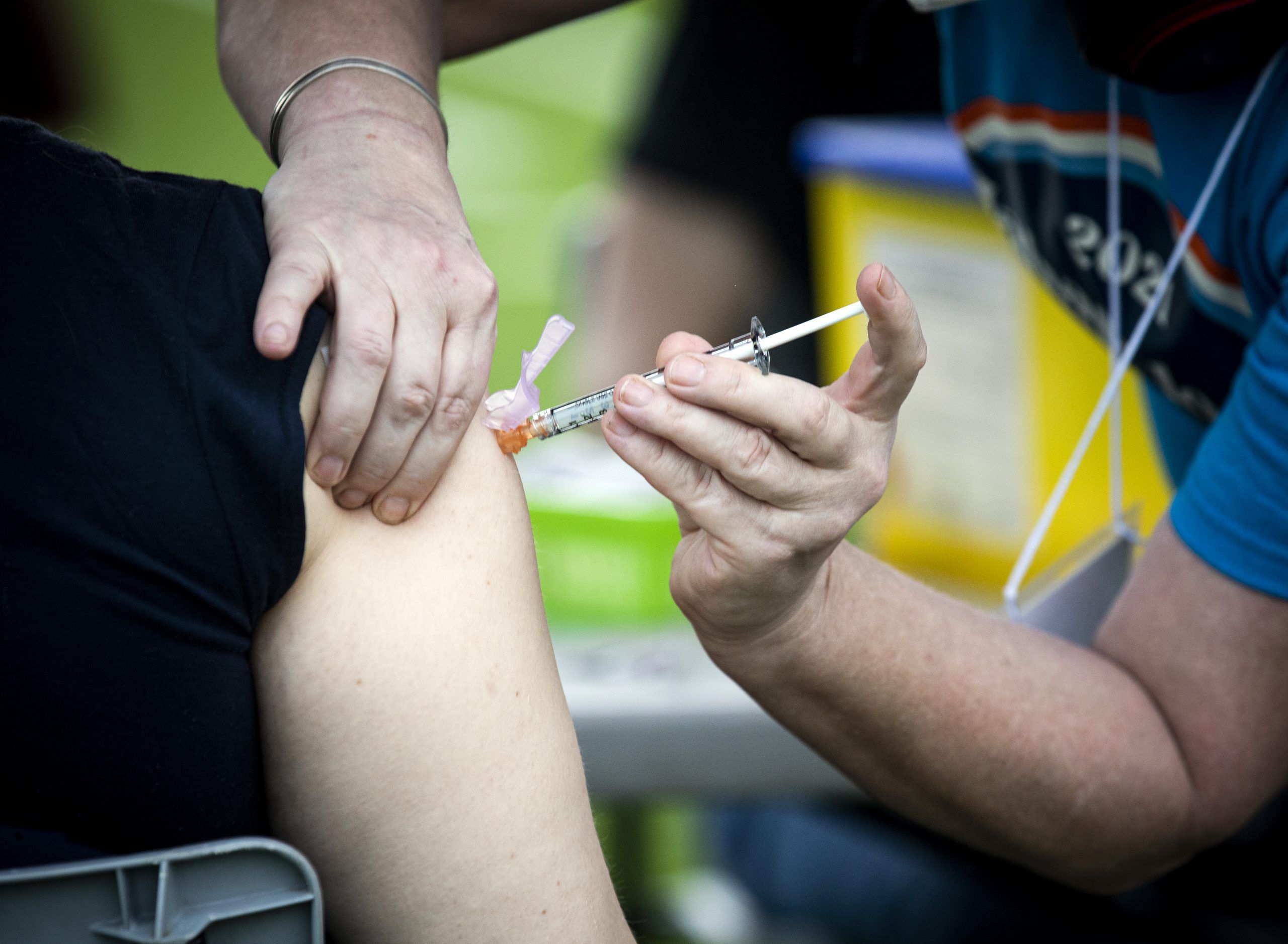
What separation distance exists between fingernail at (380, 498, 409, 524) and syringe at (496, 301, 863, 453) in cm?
10

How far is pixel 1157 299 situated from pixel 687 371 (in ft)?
2.29

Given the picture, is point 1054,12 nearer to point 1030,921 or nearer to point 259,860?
point 259,860

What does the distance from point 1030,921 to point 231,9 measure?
6.25 ft

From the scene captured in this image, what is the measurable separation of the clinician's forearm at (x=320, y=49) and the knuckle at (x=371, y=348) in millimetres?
293

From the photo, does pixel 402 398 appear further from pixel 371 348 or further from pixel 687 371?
pixel 687 371

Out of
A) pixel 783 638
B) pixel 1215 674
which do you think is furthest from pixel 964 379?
pixel 783 638

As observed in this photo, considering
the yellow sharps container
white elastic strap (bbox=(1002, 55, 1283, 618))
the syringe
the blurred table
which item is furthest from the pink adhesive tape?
the yellow sharps container

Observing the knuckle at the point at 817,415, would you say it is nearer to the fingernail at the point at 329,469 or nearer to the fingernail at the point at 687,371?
the fingernail at the point at 687,371

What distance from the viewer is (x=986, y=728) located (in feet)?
3.41

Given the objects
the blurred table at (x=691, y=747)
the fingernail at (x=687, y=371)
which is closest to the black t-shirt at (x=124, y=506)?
the fingernail at (x=687, y=371)

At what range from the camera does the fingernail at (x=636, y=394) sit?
74 cm

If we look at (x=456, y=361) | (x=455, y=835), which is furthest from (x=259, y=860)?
(x=456, y=361)

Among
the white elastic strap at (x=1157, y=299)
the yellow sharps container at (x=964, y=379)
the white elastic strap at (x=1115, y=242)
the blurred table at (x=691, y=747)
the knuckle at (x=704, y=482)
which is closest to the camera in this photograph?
the knuckle at (x=704, y=482)

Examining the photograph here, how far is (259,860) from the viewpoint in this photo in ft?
1.99
